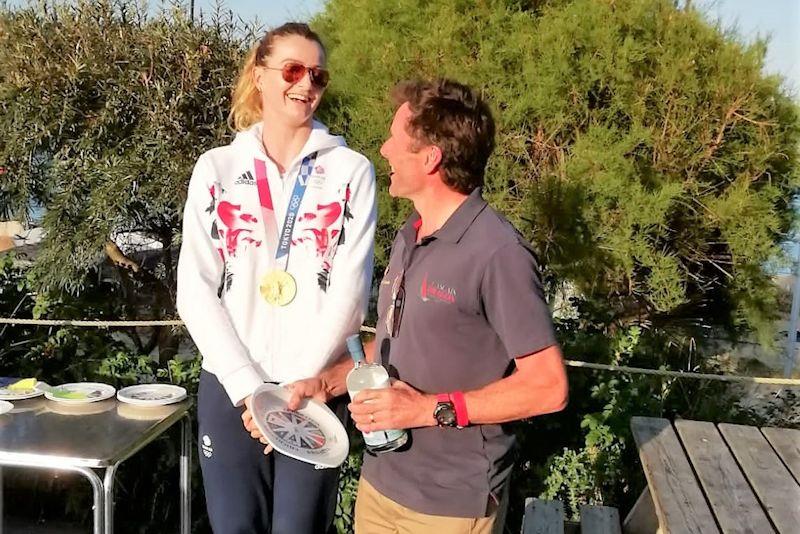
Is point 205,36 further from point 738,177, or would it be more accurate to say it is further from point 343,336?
point 738,177

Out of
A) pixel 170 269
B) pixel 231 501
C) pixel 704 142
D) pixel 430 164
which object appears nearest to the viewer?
pixel 430 164

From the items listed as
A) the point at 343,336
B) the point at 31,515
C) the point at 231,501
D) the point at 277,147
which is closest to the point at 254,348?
the point at 343,336

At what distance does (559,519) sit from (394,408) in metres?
1.64

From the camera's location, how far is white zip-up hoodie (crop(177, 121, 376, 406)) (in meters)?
2.08

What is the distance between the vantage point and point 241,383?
79.4 inches

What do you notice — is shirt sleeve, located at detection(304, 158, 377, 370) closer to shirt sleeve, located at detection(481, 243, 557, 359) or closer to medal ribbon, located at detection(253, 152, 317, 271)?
medal ribbon, located at detection(253, 152, 317, 271)

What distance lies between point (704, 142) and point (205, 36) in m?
2.33

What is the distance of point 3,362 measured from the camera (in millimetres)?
3787

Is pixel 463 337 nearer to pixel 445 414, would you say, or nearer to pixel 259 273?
pixel 445 414

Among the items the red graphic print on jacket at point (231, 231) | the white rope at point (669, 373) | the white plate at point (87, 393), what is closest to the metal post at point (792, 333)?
the white rope at point (669, 373)

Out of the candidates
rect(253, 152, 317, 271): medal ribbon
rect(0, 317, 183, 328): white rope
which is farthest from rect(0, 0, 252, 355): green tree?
rect(253, 152, 317, 271): medal ribbon

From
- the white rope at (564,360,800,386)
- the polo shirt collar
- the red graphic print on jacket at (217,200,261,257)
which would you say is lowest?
the white rope at (564,360,800,386)

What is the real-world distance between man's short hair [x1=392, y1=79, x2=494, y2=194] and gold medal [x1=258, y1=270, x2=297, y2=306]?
58 cm

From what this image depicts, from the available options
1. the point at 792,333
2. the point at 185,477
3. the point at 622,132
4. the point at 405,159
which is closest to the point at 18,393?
the point at 185,477
